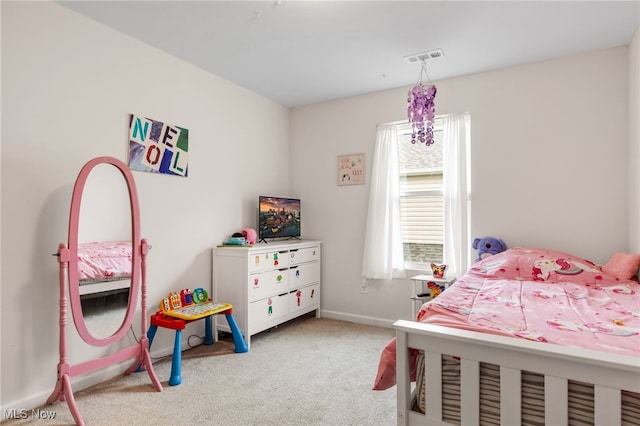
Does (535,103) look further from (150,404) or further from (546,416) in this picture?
(150,404)

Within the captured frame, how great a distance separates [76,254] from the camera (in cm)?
208

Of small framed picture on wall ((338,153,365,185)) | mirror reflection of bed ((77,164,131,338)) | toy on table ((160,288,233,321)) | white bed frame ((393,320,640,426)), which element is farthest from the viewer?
small framed picture on wall ((338,153,365,185))

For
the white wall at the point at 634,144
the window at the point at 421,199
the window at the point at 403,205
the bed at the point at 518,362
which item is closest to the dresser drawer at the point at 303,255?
the window at the point at 403,205

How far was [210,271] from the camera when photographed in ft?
10.6

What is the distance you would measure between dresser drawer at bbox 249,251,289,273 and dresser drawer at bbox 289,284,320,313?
36 centimetres

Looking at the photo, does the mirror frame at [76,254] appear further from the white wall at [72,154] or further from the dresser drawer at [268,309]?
the dresser drawer at [268,309]

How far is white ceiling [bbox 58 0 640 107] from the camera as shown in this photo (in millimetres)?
2227

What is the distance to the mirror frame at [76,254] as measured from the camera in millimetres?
2057

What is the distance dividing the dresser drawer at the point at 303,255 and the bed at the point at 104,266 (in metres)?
1.54

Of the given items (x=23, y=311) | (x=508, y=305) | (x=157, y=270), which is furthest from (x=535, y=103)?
(x=23, y=311)

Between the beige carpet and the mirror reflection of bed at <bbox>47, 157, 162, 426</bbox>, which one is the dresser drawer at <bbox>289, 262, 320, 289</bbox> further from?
the mirror reflection of bed at <bbox>47, 157, 162, 426</bbox>

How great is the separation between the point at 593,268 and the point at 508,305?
1.20 metres

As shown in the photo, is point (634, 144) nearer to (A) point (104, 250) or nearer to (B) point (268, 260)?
(B) point (268, 260)
